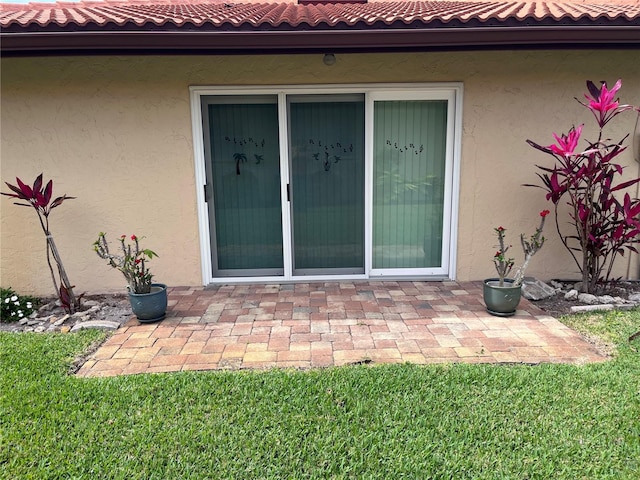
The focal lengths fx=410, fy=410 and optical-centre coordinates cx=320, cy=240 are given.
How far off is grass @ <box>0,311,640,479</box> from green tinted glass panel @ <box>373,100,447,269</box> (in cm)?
257

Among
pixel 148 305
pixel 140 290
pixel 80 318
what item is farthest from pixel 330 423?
pixel 80 318

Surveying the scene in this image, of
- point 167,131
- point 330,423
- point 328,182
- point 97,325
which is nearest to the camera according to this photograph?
point 330,423

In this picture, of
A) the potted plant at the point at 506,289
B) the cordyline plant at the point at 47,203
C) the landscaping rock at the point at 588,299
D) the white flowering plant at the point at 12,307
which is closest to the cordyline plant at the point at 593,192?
the landscaping rock at the point at 588,299

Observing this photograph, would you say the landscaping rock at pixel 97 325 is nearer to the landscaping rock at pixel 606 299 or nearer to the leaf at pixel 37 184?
the leaf at pixel 37 184

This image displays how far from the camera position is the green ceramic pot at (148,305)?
4148 millimetres

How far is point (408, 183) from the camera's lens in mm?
5500

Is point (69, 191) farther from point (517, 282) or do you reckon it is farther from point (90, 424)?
point (517, 282)

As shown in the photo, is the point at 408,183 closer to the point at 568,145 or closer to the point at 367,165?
the point at 367,165

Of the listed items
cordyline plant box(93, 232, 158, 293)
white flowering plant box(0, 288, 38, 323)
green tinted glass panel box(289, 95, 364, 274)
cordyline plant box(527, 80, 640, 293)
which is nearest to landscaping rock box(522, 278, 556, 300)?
cordyline plant box(527, 80, 640, 293)

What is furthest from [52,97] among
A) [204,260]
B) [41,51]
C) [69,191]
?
[204,260]

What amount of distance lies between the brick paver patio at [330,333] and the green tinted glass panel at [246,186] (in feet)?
2.11

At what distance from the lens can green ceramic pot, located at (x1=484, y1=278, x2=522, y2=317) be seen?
4.20m

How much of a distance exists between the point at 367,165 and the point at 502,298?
2317 mm

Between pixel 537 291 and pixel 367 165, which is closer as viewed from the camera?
pixel 537 291
